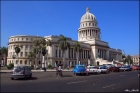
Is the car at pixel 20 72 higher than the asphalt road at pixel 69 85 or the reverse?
higher

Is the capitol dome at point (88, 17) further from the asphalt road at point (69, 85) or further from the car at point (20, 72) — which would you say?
the asphalt road at point (69, 85)

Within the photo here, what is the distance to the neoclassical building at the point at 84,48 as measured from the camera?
91025 mm

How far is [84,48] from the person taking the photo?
110m

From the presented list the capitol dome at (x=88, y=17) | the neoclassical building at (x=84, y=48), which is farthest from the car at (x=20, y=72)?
the capitol dome at (x=88, y=17)

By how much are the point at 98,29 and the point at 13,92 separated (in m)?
120

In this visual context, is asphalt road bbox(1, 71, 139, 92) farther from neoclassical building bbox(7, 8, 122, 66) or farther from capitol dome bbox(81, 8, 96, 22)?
capitol dome bbox(81, 8, 96, 22)

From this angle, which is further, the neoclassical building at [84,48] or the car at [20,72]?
the neoclassical building at [84,48]

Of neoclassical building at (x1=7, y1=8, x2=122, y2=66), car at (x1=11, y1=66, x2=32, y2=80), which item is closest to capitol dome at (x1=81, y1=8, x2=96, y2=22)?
neoclassical building at (x1=7, y1=8, x2=122, y2=66)

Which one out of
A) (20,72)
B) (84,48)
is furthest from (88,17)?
(20,72)

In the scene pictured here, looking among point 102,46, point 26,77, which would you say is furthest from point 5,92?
point 102,46

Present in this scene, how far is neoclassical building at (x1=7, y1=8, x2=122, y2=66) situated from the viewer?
9103 cm

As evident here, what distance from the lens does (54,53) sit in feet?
299

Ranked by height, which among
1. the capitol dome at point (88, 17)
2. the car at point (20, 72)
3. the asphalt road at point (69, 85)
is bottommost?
the asphalt road at point (69, 85)

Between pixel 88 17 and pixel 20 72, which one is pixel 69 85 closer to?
pixel 20 72
